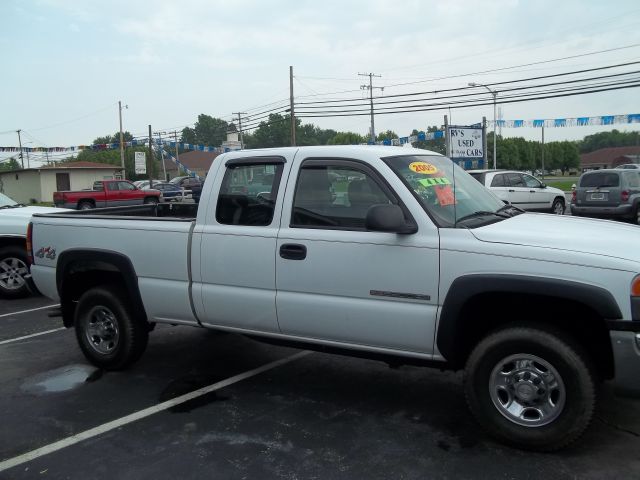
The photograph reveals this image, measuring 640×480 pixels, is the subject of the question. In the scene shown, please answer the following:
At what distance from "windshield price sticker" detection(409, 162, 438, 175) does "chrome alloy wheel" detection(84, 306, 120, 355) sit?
9.87 feet

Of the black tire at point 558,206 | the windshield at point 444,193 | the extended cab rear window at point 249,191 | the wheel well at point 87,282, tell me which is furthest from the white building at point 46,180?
the windshield at point 444,193

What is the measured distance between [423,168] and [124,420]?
9.30 feet

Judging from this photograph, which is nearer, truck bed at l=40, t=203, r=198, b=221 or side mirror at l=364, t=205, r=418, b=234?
side mirror at l=364, t=205, r=418, b=234

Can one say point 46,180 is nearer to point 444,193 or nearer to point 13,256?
point 13,256

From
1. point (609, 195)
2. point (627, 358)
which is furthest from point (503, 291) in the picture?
point (609, 195)

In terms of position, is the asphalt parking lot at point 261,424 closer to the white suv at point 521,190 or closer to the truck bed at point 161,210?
the truck bed at point 161,210

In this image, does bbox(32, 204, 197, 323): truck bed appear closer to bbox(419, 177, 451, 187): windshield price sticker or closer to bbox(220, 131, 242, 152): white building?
bbox(419, 177, 451, 187): windshield price sticker

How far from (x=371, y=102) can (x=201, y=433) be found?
4370 cm

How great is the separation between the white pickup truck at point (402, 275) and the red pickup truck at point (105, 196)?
2444cm

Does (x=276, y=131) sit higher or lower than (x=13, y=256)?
higher

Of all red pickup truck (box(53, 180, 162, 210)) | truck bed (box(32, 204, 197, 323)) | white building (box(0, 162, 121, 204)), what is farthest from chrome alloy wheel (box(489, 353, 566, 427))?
white building (box(0, 162, 121, 204))

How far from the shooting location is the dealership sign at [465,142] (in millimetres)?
20683

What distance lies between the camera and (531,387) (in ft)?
11.1

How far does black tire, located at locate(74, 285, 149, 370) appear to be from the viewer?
4980mm
